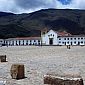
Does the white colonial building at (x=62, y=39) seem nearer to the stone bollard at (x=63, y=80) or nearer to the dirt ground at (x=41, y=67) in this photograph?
the dirt ground at (x=41, y=67)

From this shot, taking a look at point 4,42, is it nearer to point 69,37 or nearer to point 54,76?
point 69,37

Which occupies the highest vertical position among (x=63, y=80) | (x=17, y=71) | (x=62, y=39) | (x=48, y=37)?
(x=48, y=37)

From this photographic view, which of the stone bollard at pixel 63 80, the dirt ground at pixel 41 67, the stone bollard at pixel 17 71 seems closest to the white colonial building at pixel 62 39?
the dirt ground at pixel 41 67

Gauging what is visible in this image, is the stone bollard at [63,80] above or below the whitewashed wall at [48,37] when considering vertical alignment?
below

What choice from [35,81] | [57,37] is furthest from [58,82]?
[57,37]

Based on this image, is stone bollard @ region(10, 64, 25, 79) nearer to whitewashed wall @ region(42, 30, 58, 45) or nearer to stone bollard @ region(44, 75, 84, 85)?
stone bollard @ region(44, 75, 84, 85)

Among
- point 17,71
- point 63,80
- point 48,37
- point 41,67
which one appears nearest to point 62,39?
point 48,37

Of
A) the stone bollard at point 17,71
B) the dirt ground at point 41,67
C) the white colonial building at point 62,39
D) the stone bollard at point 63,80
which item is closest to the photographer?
the stone bollard at point 63,80

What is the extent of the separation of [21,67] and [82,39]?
152705mm

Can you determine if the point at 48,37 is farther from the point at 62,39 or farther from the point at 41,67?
the point at 41,67

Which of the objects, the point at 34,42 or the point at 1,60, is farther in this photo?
the point at 34,42

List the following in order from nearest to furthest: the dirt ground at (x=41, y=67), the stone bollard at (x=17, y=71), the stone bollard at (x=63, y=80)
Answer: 1. the stone bollard at (x=63, y=80)
2. the dirt ground at (x=41, y=67)
3. the stone bollard at (x=17, y=71)

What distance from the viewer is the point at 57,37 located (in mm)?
165125

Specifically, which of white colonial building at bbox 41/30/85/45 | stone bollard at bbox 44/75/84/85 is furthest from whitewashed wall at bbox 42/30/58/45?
stone bollard at bbox 44/75/84/85
